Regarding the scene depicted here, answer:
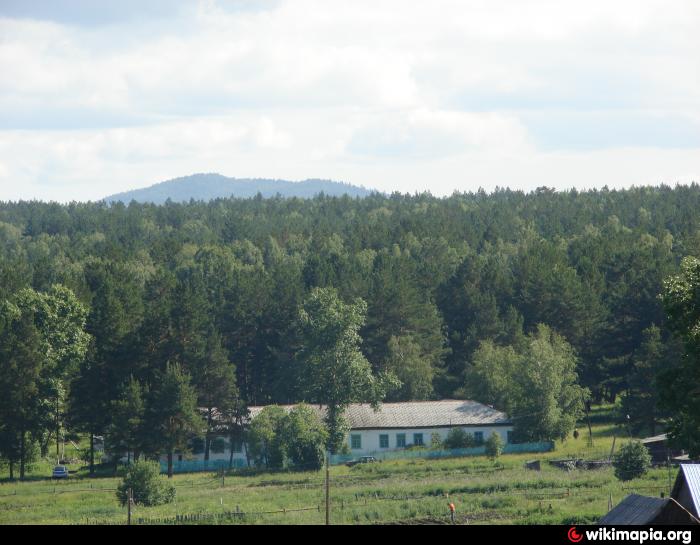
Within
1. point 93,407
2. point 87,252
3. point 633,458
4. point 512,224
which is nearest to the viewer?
point 633,458

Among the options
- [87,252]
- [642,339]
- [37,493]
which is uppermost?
[87,252]

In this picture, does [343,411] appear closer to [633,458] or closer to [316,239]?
[633,458]

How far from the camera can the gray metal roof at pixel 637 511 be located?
28.1m

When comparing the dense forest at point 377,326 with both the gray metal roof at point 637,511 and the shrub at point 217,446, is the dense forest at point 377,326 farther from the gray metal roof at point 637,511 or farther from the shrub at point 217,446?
the gray metal roof at point 637,511

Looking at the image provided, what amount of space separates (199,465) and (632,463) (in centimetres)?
3109

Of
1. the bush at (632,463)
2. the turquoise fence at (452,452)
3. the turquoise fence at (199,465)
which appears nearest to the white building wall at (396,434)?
the turquoise fence at (452,452)

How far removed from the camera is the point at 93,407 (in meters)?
76.2

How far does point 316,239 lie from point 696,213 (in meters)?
53.8

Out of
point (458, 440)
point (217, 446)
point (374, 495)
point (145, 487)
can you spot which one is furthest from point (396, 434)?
point (145, 487)

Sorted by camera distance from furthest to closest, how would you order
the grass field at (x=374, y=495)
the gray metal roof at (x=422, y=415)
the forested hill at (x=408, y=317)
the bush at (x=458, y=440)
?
the forested hill at (x=408, y=317), the gray metal roof at (x=422, y=415), the bush at (x=458, y=440), the grass field at (x=374, y=495)

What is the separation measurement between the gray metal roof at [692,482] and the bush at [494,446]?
3993 cm

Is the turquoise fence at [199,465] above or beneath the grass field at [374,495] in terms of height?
beneath

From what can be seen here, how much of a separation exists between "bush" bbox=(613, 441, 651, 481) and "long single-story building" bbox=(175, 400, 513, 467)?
19669mm

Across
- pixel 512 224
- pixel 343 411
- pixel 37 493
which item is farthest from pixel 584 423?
pixel 512 224
